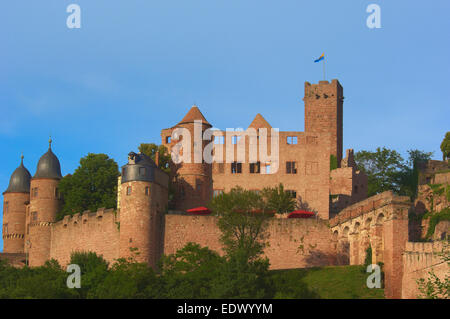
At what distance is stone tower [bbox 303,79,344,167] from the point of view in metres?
103

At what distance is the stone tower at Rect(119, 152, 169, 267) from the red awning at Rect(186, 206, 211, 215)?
3.08 metres

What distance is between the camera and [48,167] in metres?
92.9

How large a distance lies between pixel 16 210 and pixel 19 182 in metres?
3.18

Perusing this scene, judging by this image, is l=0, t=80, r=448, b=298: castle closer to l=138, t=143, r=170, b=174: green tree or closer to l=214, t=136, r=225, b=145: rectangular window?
l=214, t=136, r=225, b=145: rectangular window

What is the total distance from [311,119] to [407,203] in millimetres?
35444

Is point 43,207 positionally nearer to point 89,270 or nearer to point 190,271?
point 89,270

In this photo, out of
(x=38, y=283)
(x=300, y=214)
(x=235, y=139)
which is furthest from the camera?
(x=235, y=139)

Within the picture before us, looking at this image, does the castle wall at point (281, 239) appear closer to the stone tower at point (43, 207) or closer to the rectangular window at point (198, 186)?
the rectangular window at point (198, 186)

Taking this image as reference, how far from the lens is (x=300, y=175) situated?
8988 cm

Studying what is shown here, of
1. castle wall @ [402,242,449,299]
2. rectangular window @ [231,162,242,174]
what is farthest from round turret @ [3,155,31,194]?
castle wall @ [402,242,449,299]

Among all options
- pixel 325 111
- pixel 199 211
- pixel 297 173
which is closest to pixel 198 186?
pixel 199 211

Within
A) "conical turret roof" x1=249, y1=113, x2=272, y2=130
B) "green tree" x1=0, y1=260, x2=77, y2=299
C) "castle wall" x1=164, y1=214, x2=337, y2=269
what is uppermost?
"conical turret roof" x1=249, y1=113, x2=272, y2=130

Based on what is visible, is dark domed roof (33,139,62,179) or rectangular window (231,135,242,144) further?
dark domed roof (33,139,62,179)
